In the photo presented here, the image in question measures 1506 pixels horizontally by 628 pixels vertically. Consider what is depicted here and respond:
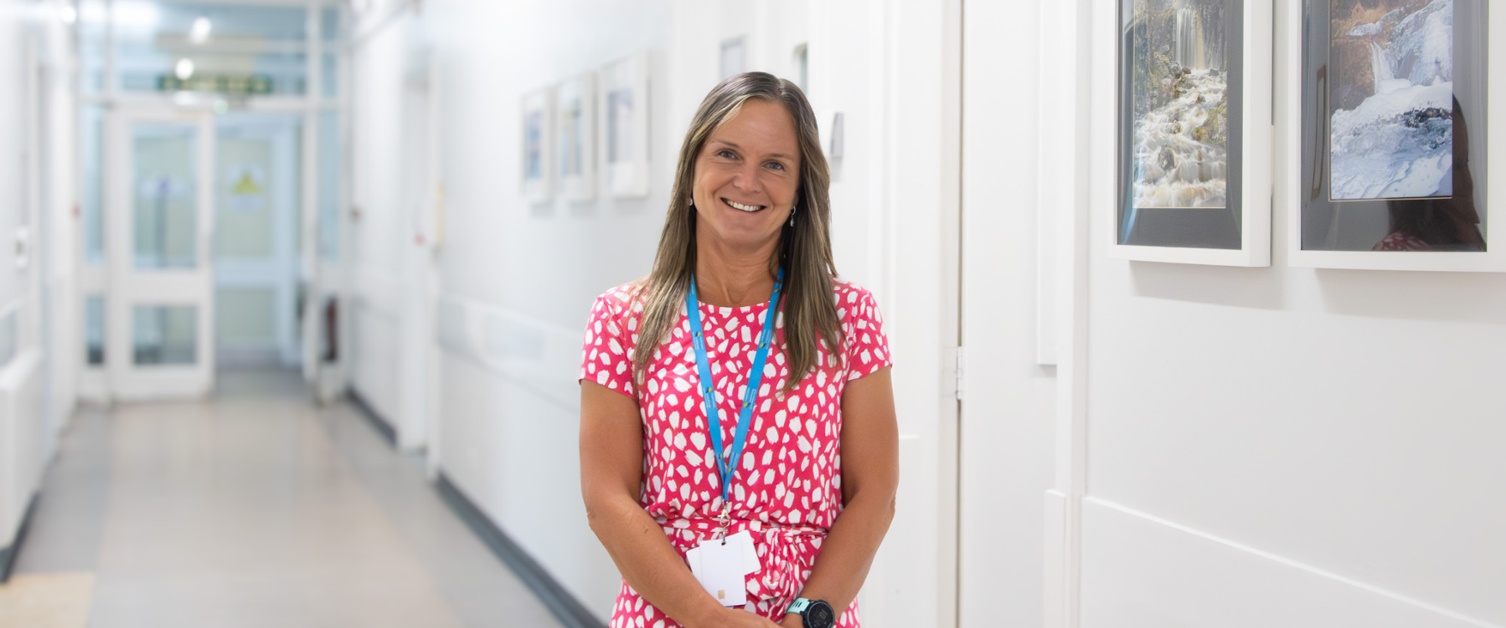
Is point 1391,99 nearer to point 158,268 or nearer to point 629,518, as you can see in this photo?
point 629,518

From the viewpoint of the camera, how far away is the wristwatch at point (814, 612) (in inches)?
68.9

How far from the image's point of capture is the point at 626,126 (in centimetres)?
451

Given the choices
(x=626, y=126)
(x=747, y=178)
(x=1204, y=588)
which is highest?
(x=626, y=126)

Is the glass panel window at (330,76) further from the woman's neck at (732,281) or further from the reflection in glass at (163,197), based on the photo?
the woman's neck at (732,281)

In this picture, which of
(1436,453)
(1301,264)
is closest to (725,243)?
(1301,264)

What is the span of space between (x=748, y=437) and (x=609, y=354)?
0.22 meters

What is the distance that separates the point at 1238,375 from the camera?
1.99 meters

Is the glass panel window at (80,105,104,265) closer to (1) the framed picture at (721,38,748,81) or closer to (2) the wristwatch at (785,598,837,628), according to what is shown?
(1) the framed picture at (721,38,748,81)

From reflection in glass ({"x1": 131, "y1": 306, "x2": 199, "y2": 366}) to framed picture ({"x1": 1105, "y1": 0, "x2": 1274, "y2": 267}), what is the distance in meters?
10.8

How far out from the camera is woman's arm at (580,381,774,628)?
5.68ft

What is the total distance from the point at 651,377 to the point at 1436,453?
1.01 metres

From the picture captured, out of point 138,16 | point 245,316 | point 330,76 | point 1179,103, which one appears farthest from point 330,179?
point 1179,103

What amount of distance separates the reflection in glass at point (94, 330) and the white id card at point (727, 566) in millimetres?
11046

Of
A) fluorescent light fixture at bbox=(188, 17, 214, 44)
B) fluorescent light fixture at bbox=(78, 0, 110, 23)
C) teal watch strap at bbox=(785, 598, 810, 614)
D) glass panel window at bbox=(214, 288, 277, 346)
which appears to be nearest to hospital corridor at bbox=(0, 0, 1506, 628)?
teal watch strap at bbox=(785, 598, 810, 614)
